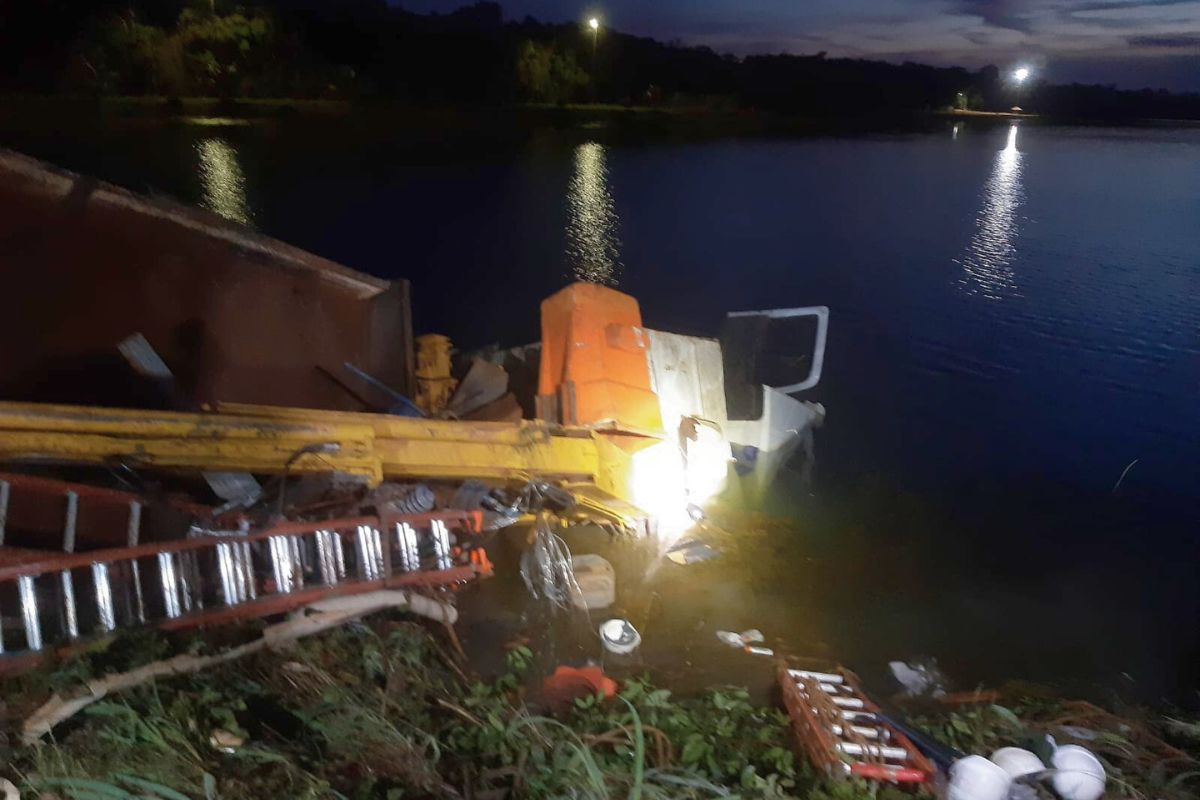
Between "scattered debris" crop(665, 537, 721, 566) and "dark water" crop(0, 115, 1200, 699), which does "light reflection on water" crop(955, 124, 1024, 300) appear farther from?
"scattered debris" crop(665, 537, 721, 566)

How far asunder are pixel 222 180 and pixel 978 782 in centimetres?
2355

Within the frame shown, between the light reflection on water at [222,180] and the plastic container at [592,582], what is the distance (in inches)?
568

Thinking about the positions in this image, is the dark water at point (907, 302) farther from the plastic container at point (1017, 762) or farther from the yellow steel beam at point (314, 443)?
the plastic container at point (1017, 762)

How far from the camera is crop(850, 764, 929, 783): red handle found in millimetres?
2910

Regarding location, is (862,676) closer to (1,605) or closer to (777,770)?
(777,770)

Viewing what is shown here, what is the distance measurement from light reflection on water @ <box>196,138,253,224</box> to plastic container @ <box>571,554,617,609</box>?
14.4 metres

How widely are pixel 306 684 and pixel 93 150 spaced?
2553 centimetres

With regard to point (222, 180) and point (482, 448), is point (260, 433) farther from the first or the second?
point (222, 180)

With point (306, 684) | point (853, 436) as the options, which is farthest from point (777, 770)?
point (853, 436)

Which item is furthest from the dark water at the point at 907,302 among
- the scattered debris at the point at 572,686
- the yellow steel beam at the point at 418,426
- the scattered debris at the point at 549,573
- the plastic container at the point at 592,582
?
the yellow steel beam at the point at 418,426

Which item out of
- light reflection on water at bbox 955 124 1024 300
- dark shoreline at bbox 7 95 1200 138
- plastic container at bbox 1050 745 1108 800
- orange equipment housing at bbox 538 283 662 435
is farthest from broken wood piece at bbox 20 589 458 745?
dark shoreline at bbox 7 95 1200 138

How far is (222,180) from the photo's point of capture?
71.2 feet

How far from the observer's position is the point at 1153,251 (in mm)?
18078

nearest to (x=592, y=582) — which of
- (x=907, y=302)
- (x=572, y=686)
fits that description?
(x=572, y=686)
